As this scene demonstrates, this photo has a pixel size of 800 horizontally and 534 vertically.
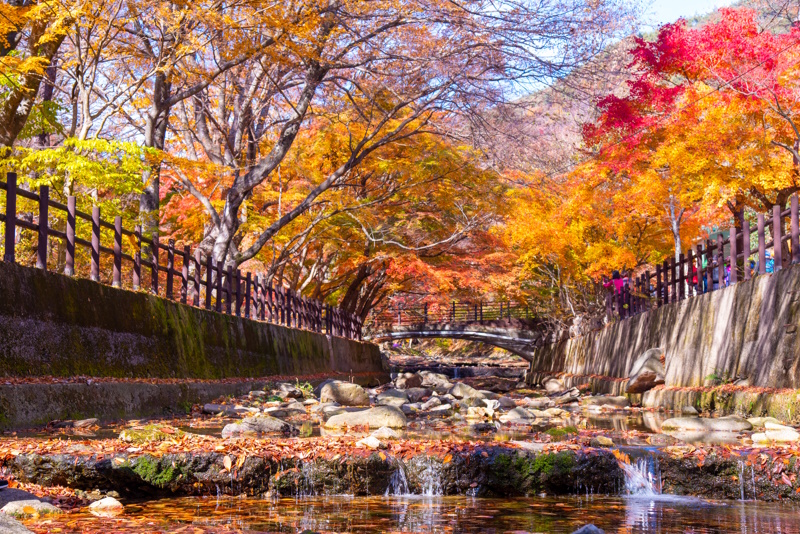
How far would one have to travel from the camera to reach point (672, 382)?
45.0 feet

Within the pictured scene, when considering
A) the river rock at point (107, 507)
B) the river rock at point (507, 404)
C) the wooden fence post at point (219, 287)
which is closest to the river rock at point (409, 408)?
the river rock at point (507, 404)

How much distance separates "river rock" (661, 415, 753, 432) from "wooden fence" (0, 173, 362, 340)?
24.6 ft

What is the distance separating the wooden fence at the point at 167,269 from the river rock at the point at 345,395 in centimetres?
321

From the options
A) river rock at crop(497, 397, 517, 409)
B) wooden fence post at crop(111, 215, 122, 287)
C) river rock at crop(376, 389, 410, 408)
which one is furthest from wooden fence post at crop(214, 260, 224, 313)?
river rock at crop(497, 397, 517, 409)

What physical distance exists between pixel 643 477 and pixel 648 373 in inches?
327

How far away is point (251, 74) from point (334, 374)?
994 cm

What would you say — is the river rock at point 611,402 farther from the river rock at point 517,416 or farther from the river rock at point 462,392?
the river rock at point 517,416

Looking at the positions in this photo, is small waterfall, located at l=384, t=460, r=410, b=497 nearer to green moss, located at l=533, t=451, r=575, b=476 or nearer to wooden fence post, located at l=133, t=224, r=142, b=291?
green moss, located at l=533, t=451, r=575, b=476

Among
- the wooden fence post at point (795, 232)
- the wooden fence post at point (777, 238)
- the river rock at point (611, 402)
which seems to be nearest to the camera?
the wooden fence post at point (795, 232)

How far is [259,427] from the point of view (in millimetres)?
8594

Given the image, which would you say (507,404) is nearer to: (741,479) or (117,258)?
(117,258)

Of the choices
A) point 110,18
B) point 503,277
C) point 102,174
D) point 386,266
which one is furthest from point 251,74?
point 503,277

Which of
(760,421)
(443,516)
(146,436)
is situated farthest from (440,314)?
(443,516)

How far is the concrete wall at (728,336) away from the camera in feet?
30.9
